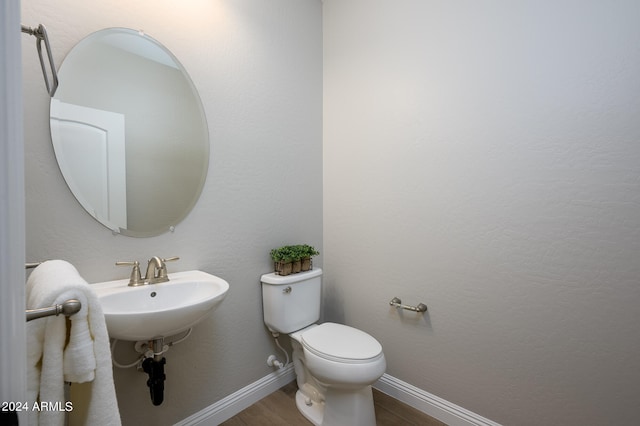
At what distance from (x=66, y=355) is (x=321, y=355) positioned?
0.98 meters

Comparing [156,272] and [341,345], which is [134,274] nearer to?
[156,272]

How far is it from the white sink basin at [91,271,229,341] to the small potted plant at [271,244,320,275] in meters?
0.44

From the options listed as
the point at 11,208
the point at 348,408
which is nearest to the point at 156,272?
the point at 11,208

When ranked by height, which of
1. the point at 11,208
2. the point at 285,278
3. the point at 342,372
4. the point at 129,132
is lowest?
the point at 342,372

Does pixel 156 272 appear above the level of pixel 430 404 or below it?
above

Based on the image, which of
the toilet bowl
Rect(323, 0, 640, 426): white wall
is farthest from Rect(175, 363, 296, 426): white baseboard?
Rect(323, 0, 640, 426): white wall

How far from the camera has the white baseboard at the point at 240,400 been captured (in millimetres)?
1366

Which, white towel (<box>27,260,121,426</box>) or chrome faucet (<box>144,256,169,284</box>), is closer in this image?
white towel (<box>27,260,121,426</box>)

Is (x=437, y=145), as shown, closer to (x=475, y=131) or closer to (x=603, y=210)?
(x=475, y=131)

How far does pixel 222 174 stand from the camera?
144cm

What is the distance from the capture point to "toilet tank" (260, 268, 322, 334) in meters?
1.56

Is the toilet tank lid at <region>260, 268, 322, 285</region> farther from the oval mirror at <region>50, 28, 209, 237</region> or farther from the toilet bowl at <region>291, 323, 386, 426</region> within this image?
the oval mirror at <region>50, 28, 209, 237</region>

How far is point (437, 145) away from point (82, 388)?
1.66 m

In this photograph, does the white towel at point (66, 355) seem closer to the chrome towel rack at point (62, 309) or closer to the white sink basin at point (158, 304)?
the chrome towel rack at point (62, 309)
